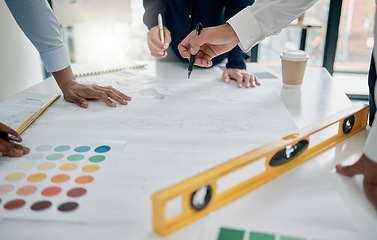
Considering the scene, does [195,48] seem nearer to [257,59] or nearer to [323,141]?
[323,141]

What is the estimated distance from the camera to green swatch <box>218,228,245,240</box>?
16.4 inches

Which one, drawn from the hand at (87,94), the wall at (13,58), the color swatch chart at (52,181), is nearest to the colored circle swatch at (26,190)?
the color swatch chart at (52,181)

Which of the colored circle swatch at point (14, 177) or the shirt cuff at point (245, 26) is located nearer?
the colored circle swatch at point (14, 177)

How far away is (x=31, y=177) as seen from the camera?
542 millimetres

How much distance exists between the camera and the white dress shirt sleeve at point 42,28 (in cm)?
98

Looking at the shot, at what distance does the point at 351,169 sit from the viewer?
1.81 ft

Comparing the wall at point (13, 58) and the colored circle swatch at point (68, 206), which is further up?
the colored circle swatch at point (68, 206)

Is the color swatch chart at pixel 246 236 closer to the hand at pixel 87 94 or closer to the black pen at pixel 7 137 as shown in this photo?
the black pen at pixel 7 137

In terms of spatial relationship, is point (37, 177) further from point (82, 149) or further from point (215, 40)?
point (215, 40)

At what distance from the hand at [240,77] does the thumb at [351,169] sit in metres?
0.60

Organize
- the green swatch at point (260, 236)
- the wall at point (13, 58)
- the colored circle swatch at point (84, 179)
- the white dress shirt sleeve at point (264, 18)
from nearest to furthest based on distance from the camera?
the green swatch at point (260, 236) < the colored circle swatch at point (84, 179) < the white dress shirt sleeve at point (264, 18) < the wall at point (13, 58)

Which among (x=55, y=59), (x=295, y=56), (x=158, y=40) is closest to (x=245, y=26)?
(x=295, y=56)

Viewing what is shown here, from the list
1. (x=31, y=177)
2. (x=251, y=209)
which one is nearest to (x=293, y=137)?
(x=251, y=209)

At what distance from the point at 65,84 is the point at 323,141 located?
797 mm
